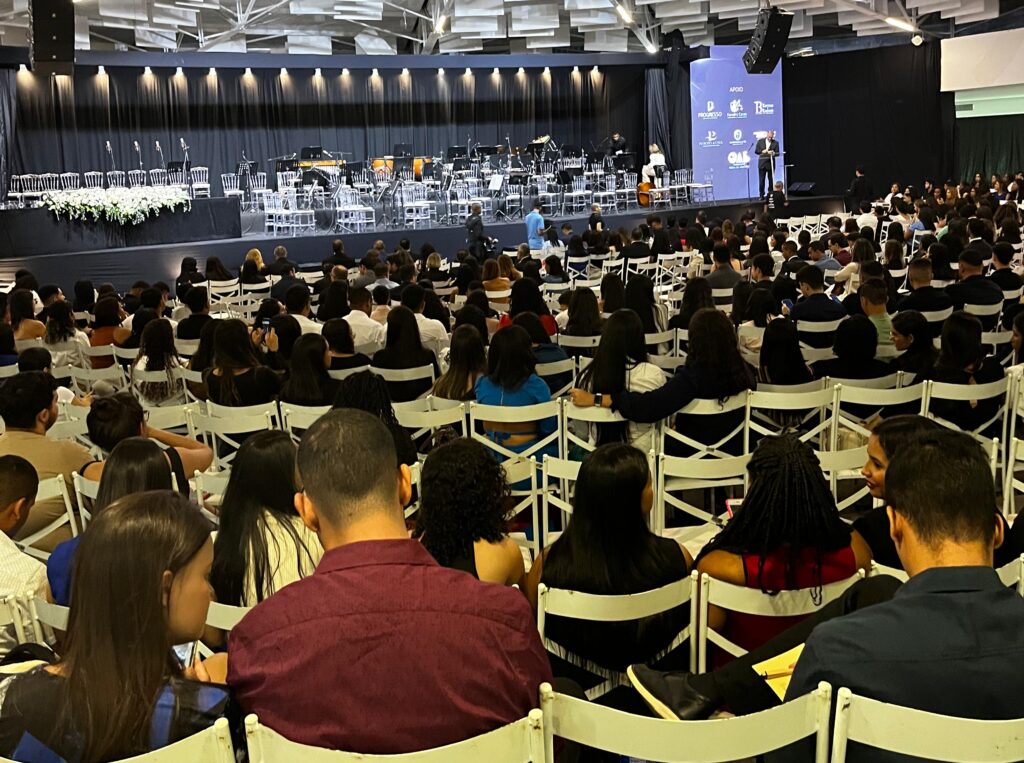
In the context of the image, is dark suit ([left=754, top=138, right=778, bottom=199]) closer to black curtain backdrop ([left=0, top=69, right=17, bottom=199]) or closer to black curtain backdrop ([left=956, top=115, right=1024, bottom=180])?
black curtain backdrop ([left=956, top=115, right=1024, bottom=180])

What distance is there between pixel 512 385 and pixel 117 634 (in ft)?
12.5

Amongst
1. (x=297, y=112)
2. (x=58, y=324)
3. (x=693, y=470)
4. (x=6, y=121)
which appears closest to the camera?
(x=693, y=470)

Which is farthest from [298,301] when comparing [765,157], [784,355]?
[765,157]

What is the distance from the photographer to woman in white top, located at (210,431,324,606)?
3277 millimetres

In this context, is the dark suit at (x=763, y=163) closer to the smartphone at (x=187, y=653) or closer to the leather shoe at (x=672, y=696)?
the smartphone at (x=187, y=653)

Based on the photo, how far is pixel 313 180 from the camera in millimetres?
19234

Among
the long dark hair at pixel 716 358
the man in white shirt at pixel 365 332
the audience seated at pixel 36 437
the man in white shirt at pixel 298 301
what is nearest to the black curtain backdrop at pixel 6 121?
the man in white shirt at pixel 298 301

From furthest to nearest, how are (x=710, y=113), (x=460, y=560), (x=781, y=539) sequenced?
(x=710, y=113) → (x=460, y=560) → (x=781, y=539)

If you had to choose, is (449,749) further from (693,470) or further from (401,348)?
(401,348)

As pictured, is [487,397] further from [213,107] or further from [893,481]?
[213,107]

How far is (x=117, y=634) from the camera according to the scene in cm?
204

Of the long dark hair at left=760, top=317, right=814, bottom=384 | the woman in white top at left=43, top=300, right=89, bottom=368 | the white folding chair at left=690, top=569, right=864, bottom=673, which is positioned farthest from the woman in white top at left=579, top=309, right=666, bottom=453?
the woman in white top at left=43, top=300, right=89, bottom=368

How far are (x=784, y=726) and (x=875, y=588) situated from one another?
76 cm

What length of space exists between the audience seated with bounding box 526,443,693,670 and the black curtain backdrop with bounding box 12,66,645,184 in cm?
2032
